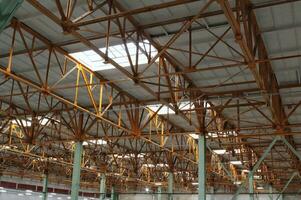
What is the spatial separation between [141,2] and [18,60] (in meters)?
9.35

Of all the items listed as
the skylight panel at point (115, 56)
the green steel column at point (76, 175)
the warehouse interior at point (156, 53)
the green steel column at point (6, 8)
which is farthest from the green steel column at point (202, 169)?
the green steel column at point (6, 8)

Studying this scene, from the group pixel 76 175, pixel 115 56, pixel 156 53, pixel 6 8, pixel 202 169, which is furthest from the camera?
pixel 76 175

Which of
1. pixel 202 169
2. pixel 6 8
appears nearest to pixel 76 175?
pixel 202 169

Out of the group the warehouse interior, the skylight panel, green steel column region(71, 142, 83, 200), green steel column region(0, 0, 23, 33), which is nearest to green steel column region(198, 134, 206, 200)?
the warehouse interior

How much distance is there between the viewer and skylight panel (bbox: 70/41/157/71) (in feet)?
57.0

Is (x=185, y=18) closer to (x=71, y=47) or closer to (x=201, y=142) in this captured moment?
(x=71, y=47)

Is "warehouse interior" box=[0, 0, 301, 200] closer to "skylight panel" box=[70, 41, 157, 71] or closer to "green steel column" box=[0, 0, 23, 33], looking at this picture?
"skylight panel" box=[70, 41, 157, 71]

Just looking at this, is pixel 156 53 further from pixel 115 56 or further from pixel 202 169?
pixel 202 169

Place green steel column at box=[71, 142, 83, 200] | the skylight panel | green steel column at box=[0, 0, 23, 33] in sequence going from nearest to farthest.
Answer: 1. green steel column at box=[0, 0, 23, 33]
2. the skylight panel
3. green steel column at box=[71, 142, 83, 200]

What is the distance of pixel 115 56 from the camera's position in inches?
727

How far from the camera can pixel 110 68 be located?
67.4ft

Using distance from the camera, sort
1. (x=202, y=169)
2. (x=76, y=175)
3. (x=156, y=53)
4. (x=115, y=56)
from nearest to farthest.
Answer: (x=156, y=53) → (x=115, y=56) → (x=202, y=169) → (x=76, y=175)

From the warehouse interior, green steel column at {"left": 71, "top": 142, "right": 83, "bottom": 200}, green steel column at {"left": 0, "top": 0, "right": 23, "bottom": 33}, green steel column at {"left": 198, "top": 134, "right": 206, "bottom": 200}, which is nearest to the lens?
green steel column at {"left": 0, "top": 0, "right": 23, "bottom": 33}

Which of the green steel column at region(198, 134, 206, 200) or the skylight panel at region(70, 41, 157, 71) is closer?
the skylight panel at region(70, 41, 157, 71)
